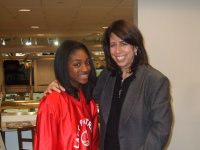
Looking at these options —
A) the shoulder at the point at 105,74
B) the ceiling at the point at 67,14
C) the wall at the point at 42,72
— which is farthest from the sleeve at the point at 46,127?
the wall at the point at 42,72

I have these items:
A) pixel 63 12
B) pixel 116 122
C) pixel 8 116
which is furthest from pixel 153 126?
pixel 63 12

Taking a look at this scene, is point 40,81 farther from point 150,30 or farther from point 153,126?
point 153,126

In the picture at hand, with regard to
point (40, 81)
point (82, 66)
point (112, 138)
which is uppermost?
point (82, 66)

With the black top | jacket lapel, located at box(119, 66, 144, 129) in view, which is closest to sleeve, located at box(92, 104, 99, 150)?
the black top

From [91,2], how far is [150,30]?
7.05 ft

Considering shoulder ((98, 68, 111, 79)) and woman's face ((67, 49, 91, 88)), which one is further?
shoulder ((98, 68, 111, 79))

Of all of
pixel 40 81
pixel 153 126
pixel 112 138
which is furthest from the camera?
pixel 40 81

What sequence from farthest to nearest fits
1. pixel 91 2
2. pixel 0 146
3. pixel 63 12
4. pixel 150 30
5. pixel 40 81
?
1. pixel 40 81
2. pixel 63 12
3. pixel 91 2
4. pixel 0 146
5. pixel 150 30

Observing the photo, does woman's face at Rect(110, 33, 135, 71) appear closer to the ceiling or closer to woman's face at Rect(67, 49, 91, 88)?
woman's face at Rect(67, 49, 91, 88)

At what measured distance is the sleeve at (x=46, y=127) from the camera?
5.84 feet

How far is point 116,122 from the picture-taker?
1.83m

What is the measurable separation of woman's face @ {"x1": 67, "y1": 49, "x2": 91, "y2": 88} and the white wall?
1.38 metres

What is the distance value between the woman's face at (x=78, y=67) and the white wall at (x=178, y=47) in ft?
4.51

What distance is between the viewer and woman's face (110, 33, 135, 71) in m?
1.80
